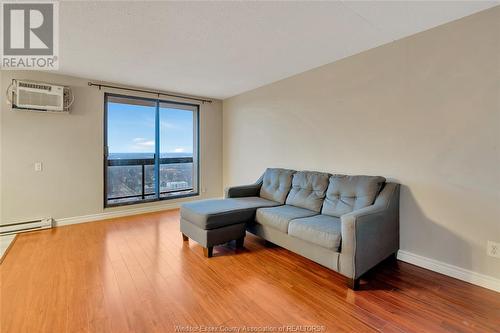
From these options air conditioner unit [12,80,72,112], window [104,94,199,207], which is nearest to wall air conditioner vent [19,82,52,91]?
air conditioner unit [12,80,72,112]

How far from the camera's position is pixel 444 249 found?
2238 mm

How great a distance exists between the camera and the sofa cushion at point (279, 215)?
251 centimetres

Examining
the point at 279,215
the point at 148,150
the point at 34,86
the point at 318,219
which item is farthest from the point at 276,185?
the point at 34,86

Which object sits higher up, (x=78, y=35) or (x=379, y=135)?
(x=78, y=35)

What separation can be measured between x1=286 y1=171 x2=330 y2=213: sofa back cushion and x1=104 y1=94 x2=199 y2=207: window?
8.53 feet

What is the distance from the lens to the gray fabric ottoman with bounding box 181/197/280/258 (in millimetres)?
2559

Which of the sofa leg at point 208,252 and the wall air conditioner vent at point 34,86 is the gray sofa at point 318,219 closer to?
the sofa leg at point 208,252

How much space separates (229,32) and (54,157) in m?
3.26

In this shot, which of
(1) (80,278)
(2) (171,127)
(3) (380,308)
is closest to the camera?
(3) (380,308)

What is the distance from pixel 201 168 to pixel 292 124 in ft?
7.57

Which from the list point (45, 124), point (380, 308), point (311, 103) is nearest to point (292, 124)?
point (311, 103)

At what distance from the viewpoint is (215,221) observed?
2.57 meters

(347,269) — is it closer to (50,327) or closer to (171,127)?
(50,327)

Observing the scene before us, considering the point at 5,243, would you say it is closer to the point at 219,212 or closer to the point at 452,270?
the point at 219,212
